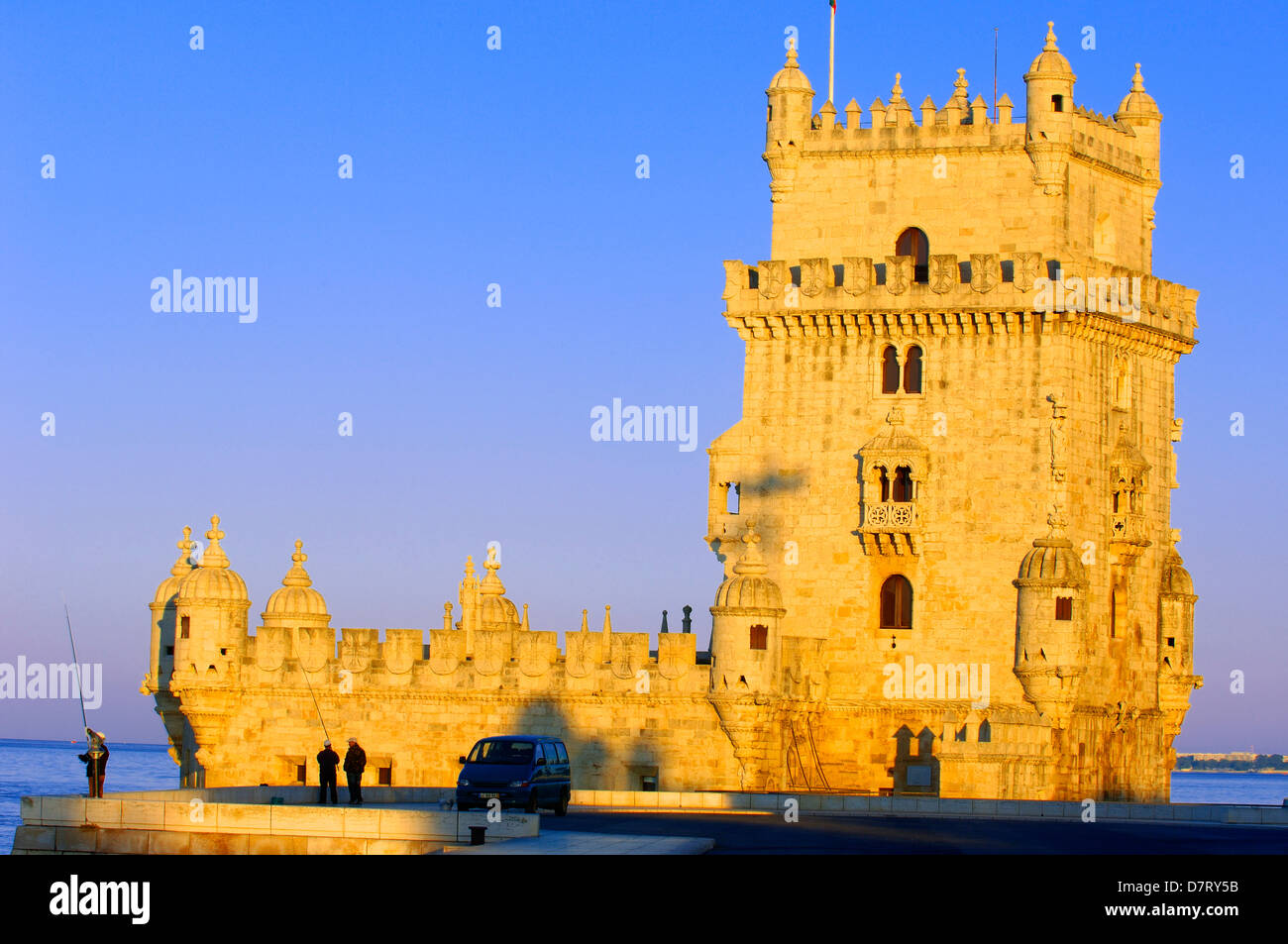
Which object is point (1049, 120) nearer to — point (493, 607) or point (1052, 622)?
point (1052, 622)

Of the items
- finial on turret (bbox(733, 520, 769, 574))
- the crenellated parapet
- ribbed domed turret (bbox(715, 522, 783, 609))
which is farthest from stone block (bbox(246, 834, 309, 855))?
the crenellated parapet

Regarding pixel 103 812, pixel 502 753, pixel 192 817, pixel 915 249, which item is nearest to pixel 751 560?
pixel 915 249

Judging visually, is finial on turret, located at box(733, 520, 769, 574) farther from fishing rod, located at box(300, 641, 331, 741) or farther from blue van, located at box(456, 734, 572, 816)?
fishing rod, located at box(300, 641, 331, 741)

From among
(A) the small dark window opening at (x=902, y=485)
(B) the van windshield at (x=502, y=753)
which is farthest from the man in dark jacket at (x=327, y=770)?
(A) the small dark window opening at (x=902, y=485)

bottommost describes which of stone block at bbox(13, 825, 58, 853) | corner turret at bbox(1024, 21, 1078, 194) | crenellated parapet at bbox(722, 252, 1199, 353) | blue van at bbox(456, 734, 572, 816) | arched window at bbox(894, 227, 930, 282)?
stone block at bbox(13, 825, 58, 853)

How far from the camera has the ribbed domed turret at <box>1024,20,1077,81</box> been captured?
2192 inches

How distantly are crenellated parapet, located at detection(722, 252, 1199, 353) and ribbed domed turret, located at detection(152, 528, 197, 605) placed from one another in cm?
1513

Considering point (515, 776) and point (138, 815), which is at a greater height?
point (515, 776)

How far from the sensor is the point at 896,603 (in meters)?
55.6

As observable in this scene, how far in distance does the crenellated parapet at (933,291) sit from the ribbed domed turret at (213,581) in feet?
45.9

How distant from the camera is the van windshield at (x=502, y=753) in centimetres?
4331

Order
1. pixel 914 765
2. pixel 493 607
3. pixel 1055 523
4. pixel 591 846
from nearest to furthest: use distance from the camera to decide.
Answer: pixel 591 846, pixel 1055 523, pixel 914 765, pixel 493 607

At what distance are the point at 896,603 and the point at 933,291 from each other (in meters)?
7.59

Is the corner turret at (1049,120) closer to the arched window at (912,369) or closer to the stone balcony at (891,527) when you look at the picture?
the arched window at (912,369)
